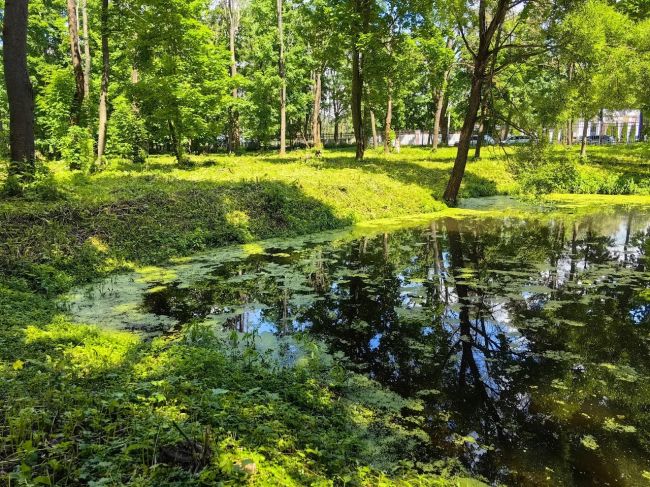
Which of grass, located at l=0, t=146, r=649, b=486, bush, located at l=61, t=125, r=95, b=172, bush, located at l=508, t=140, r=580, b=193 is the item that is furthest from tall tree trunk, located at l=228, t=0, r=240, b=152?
grass, located at l=0, t=146, r=649, b=486

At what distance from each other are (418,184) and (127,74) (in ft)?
67.0

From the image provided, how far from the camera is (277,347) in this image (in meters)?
6.04

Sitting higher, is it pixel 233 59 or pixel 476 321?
pixel 233 59

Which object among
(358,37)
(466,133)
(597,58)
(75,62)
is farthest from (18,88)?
(597,58)

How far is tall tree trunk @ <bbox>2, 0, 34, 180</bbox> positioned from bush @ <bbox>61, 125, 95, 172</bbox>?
6161 mm

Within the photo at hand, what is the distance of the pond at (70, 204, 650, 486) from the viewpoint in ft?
13.6

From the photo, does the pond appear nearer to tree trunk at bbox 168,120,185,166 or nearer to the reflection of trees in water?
the reflection of trees in water

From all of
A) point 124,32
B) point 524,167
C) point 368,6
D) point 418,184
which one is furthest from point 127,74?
point 524,167

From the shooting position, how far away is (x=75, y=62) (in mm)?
16797

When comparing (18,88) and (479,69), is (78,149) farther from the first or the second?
(479,69)

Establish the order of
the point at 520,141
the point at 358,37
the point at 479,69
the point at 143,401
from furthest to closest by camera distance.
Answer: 1. the point at 520,141
2. the point at 358,37
3. the point at 479,69
4. the point at 143,401

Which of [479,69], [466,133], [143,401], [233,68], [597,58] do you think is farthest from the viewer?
[233,68]

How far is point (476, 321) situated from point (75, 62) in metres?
16.8

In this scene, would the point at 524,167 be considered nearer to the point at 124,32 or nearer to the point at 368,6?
the point at 368,6
